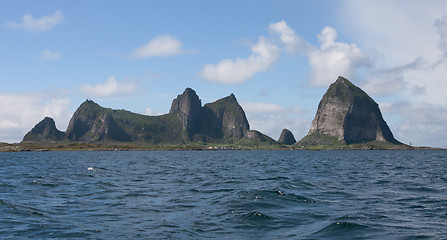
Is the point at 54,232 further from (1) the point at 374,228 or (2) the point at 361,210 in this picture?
(2) the point at 361,210

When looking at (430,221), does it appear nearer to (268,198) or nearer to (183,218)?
(268,198)

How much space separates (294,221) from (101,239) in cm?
1238

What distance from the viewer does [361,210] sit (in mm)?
26484

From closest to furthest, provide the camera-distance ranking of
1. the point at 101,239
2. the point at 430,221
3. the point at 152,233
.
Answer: the point at 101,239, the point at 152,233, the point at 430,221

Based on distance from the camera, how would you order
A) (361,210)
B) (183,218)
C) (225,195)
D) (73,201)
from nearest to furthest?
(183,218), (361,210), (73,201), (225,195)

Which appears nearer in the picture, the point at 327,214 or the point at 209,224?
the point at 209,224

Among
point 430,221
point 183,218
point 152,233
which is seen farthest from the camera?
point 183,218

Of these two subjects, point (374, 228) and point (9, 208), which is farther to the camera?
point (9, 208)

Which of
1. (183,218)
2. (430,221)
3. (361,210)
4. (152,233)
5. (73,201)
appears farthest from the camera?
(73,201)

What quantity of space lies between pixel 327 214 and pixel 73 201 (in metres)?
22.4

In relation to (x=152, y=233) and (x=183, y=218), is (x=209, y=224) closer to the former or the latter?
(x=183, y=218)

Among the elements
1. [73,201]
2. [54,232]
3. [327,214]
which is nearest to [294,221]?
[327,214]

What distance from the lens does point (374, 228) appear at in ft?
68.4

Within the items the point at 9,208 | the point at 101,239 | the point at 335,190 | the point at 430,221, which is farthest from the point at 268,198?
the point at 9,208
